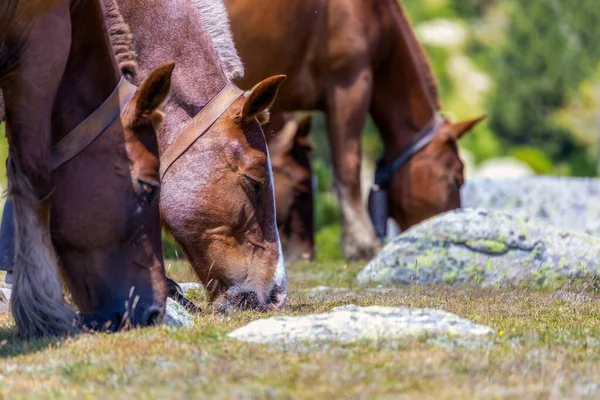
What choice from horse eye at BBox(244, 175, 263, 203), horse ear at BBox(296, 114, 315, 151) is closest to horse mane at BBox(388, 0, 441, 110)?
horse ear at BBox(296, 114, 315, 151)

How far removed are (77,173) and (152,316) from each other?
0.84m

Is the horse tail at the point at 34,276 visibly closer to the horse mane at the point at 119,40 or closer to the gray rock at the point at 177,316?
the gray rock at the point at 177,316

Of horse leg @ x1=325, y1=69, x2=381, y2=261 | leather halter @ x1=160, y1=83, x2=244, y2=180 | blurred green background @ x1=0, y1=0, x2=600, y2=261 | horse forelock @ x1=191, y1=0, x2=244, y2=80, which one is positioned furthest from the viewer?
blurred green background @ x1=0, y1=0, x2=600, y2=261

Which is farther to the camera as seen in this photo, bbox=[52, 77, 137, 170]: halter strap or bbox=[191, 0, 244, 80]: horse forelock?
bbox=[191, 0, 244, 80]: horse forelock

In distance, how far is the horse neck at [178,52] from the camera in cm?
751

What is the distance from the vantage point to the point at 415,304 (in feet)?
24.3

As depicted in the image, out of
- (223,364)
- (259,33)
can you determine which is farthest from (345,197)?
(223,364)

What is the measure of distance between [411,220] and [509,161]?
2055 cm

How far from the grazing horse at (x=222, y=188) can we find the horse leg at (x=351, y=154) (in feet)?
16.9

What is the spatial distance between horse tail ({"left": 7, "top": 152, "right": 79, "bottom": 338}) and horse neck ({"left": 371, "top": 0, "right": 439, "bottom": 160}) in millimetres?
8194

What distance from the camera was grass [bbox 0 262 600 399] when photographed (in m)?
4.29

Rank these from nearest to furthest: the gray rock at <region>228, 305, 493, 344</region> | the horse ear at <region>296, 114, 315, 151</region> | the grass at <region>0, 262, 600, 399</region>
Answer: the grass at <region>0, 262, 600, 399</region> → the gray rock at <region>228, 305, 493, 344</region> → the horse ear at <region>296, 114, 315, 151</region>

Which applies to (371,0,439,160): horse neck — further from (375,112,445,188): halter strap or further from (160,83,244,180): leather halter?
(160,83,244,180): leather halter

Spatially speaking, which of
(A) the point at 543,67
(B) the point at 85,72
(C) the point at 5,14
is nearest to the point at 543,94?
(A) the point at 543,67
